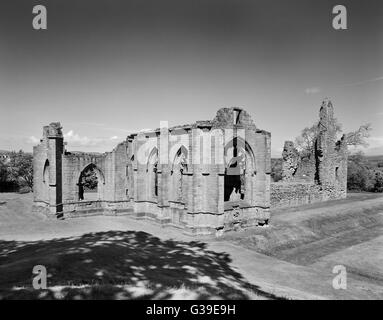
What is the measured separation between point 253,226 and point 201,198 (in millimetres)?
4426

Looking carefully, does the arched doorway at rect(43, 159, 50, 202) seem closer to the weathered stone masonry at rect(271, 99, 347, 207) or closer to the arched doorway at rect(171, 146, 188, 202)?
the arched doorway at rect(171, 146, 188, 202)

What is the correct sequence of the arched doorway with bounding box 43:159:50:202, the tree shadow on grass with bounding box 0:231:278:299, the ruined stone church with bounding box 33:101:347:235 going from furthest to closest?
the arched doorway with bounding box 43:159:50:202, the ruined stone church with bounding box 33:101:347:235, the tree shadow on grass with bounding box 0:231:278:299

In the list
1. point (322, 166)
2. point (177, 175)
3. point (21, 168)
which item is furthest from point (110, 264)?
point (21, 168)

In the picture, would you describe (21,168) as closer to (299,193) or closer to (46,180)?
(46,180)

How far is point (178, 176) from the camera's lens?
63.9 feet

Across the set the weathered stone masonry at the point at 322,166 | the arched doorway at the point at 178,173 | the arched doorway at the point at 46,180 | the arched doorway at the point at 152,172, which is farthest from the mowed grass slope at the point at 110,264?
the weathered stone masonry at the point at 322,166

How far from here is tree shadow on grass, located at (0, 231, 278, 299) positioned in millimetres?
7230

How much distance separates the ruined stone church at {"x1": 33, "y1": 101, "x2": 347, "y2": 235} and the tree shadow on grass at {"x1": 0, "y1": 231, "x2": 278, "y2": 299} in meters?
2.77

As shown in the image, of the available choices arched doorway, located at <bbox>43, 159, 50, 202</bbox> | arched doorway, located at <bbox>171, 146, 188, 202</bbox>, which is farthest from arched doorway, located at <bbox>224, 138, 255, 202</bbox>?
arched doorway, located at <bbox>43, 159, 50, 202</bbox>

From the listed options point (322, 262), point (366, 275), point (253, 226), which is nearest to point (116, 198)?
point (253, 226)

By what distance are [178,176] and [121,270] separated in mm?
9680

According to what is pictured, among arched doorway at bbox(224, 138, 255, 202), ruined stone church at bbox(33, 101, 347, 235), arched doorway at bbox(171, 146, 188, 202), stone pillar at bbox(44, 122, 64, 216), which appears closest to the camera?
ruined stone church at bbox(33, 101, 347, 235)
